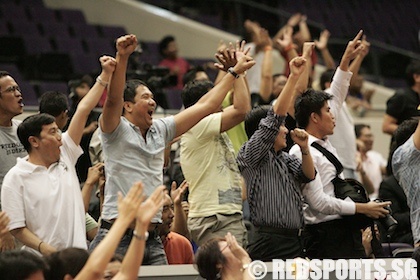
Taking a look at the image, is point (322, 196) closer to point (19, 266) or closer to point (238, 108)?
point (238, 108)

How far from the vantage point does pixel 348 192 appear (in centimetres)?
579

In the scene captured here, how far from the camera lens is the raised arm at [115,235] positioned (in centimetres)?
368

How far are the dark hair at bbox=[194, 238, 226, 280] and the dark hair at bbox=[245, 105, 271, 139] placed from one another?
1.28m

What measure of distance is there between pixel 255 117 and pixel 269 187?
0.43 meters

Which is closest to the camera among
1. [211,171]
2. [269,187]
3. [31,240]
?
[31,240]

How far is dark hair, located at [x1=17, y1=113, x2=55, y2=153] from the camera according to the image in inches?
198

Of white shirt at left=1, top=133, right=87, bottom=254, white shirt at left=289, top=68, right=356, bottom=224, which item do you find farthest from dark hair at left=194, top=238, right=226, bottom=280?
white shirt at left=289, top=68, right=356, bottom=224

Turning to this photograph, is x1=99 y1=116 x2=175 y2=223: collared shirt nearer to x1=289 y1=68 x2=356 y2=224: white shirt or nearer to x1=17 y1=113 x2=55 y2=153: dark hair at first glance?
x1=17 y1=113 x2=55 y2=153: dark hair

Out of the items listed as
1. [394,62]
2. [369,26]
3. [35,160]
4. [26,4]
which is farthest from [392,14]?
[35,160]

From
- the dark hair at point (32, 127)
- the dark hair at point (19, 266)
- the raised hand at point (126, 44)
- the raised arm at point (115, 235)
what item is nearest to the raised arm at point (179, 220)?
the dark hair at point (32, 127)

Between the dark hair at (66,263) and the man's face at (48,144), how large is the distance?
0.97 metres

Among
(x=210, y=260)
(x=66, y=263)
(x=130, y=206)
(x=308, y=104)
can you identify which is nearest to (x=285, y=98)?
(x=308, y=104)

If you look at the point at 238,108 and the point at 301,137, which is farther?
the point at 238,108

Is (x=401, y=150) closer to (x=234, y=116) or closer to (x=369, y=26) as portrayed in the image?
(x=234, y=116)
